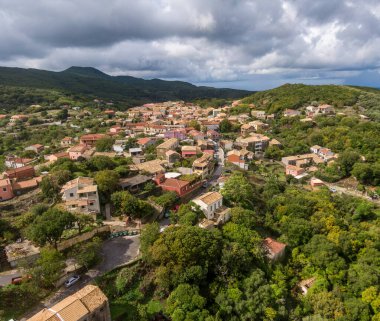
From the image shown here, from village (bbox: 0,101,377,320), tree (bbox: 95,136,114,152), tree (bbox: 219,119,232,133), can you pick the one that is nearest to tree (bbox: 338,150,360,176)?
village (bbox: 0,101,377,320)

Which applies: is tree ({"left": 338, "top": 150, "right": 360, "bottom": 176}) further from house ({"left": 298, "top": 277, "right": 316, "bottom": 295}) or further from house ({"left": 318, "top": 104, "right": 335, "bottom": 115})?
house ({"left": 318, "top": 104, "right": 335, "bottom": 115})

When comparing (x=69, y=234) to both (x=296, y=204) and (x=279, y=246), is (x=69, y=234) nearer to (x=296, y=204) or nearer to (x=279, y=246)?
(x=279, y=246)

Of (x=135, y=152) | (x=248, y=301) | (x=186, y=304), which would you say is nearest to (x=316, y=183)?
(x=135, y=152)

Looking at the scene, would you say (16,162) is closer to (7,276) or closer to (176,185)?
(7,276)

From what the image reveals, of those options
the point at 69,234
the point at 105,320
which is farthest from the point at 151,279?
the point at 69,234

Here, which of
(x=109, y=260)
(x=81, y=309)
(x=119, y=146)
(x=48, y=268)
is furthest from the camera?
(x=119, y=146)

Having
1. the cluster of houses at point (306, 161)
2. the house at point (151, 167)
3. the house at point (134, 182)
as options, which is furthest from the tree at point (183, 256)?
the cluster of houses at point (306, 161)
